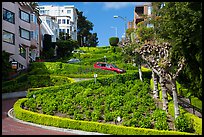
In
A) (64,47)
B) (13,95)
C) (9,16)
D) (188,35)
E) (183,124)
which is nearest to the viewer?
(188,35)

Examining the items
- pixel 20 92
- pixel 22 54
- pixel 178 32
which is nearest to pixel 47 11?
pixel 22 54

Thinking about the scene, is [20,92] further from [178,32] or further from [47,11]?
[47,11]

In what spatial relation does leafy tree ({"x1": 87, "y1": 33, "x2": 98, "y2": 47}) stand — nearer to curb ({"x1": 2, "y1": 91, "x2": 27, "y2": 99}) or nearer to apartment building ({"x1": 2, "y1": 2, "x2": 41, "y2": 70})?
apartment building ({"x1": 2, "y1": 2, "x2": 41, "y2": 70})

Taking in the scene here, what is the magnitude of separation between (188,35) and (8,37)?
30.0m

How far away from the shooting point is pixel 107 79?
28391 millimetres

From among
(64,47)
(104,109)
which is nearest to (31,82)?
(104,109)

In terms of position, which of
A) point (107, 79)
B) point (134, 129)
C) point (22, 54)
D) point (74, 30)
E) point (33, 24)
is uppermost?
point (74, 30)

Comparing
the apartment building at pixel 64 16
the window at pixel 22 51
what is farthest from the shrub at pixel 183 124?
the apartment building at pixel 64 16

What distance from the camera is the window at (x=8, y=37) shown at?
128 feet

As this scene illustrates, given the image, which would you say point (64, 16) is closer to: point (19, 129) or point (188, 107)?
point (188, 107)

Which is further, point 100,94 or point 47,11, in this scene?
point 47,11

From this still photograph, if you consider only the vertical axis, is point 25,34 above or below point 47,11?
below

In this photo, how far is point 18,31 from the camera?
1710 inches

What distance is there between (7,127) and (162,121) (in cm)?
745
